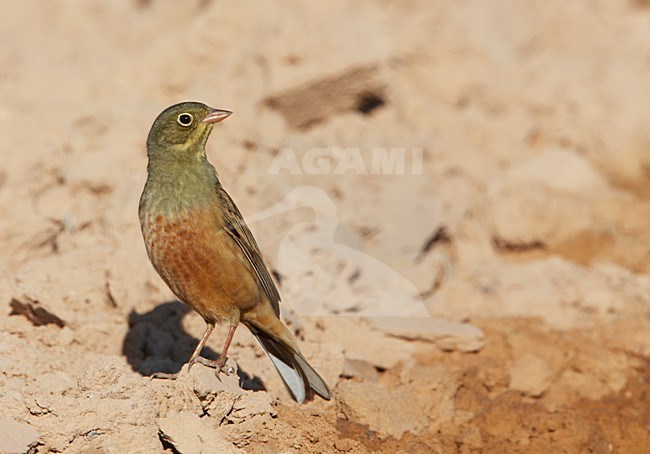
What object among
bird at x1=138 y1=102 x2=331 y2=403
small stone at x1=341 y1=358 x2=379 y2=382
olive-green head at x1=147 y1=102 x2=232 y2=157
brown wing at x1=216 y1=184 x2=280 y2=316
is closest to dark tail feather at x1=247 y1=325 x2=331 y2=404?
bird at x1=138 y1=102 x2=331 y2=403

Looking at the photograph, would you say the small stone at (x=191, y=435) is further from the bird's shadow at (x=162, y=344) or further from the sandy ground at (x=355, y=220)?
the bird's shadow at (x=162, y=344)

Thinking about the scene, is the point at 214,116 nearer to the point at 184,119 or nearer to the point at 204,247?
the point at 184,119

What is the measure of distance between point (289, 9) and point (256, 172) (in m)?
2.52

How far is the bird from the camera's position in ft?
18.1

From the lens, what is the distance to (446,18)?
11273mm

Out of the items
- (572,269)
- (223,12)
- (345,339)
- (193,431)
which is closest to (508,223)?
(572,269)

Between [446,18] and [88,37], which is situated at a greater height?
[88,37]

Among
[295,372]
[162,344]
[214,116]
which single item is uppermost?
[214,116]

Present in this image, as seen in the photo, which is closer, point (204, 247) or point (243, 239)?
point (204, 247)

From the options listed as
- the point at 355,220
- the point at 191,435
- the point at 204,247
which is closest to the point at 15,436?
the point at 191,435

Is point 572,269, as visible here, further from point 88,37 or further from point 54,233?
point 88,37

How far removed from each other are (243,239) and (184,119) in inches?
31.6

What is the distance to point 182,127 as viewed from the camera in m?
5.77

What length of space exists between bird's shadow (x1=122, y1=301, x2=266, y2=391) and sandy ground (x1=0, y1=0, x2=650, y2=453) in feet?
0.05
